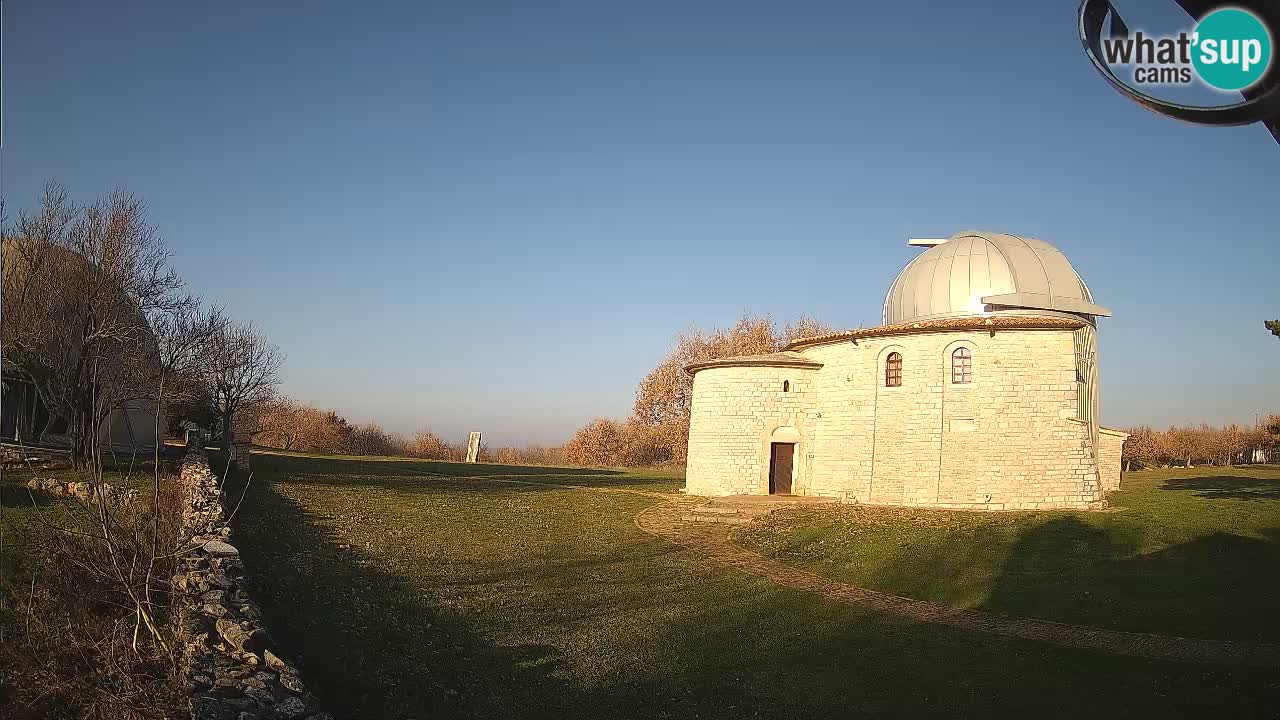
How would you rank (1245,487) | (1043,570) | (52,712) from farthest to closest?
(1245,487) < (1043,570) < (52,712)

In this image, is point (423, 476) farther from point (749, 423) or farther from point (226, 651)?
point (226, 651)

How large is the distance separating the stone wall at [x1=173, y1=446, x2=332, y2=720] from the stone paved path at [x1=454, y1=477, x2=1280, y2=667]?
859 cm

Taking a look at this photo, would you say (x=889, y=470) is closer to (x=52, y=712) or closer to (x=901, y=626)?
(x=901, y=626)

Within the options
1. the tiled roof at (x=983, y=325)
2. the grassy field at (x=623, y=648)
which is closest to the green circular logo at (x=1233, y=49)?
the grassy field at (x=623, y=648)

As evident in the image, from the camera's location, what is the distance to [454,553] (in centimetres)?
1451

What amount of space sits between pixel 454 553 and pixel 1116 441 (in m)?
23.7

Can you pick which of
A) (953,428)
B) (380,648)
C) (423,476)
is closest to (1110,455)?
(953,428)

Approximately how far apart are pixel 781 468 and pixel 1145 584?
12.7 metres

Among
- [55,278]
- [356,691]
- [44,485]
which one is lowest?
[356,691]

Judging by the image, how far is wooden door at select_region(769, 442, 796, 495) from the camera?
2478 centimetres

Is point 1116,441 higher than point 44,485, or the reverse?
point 1116,441

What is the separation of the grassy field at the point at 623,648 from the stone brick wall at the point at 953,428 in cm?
736

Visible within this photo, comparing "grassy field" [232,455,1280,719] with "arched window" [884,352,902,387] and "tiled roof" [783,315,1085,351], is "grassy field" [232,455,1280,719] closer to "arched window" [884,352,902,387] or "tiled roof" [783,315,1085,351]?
"tiled roof" [783,315,1085,351]

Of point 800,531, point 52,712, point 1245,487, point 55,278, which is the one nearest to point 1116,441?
point 1245,487
